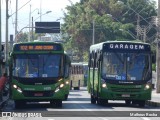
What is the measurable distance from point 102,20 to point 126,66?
72.4 metres

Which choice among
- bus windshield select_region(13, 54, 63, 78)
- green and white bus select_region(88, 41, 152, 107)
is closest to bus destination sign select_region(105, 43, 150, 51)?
green and white bus select_region(88, 41, 152, 107)

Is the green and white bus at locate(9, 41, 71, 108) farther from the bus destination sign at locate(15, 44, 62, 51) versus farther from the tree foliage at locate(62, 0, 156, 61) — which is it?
the tree foliage at locate(62, 0, 156, 61)

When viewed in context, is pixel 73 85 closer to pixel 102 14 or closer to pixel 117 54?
pixel 102 14

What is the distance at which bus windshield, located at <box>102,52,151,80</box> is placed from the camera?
33.1 m

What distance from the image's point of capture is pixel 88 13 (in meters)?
106

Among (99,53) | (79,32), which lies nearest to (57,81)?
(99,53)

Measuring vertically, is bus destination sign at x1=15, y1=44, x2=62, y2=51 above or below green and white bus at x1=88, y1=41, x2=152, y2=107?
above

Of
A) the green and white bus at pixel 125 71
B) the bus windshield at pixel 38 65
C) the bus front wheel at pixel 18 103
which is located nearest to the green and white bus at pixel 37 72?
the bus windshield at pixel 38 65

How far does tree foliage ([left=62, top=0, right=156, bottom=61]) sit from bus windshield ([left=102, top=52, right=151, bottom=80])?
66708 mm

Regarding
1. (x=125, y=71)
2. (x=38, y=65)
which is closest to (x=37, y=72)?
(x=38, y=65)

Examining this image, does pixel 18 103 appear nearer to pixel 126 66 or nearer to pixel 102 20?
pixel 126 66

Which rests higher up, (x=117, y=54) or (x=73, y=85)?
(x=117, y=54)

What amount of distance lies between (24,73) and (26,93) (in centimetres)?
88

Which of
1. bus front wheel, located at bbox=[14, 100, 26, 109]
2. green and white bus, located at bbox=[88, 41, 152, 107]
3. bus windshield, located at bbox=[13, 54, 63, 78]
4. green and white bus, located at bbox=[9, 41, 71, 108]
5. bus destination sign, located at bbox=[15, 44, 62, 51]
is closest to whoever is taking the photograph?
green and white bus, located at bbox=[9, 41, 71, 108]
